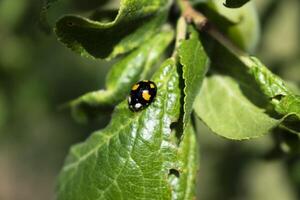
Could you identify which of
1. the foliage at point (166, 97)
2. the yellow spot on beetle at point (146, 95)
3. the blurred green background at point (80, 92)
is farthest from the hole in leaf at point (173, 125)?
the blurred green background at point (80, 92)

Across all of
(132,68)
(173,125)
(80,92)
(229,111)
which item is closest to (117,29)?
(132,68)

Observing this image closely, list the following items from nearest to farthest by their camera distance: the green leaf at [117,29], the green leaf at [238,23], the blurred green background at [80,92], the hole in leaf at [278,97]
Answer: the green leaf at [117,29] → the hole in leaf at [278,97] → the green leaf at [238,23] → the blurred green background at [80,92]

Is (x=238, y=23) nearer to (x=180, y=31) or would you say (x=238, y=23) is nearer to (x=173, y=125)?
(x=180, y=31)

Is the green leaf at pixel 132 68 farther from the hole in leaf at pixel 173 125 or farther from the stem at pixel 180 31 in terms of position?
the hole in leaf at pixel 173 125

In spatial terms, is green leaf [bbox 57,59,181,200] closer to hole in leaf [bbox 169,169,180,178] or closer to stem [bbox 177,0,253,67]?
hole in leaf [bbox 169,169,180,178]

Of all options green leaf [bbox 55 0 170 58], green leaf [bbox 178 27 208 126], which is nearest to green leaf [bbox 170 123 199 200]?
green leaf [bbox 178 27 208 126]

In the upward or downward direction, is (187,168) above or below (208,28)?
below
